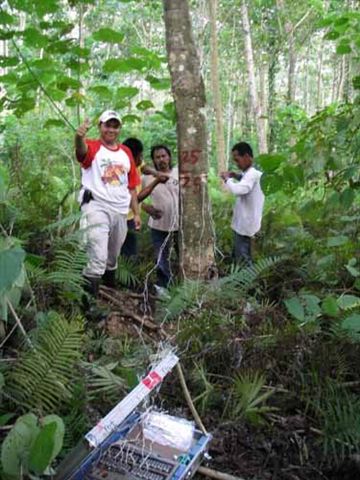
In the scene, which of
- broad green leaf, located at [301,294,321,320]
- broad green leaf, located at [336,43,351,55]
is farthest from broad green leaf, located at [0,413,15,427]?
broad green leaf, located at [336,43,351,55]

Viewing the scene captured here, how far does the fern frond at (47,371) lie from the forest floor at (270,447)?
1.91 feet

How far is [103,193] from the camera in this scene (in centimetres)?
506

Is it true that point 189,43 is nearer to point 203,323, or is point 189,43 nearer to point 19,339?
point 203,323

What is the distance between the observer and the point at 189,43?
15.4 ft

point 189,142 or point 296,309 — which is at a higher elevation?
point 189,142

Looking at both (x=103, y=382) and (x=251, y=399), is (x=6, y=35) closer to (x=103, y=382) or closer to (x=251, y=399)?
(x=103, y=382)

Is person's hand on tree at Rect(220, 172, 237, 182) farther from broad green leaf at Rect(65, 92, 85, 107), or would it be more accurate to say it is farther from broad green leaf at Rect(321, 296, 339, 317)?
broad green leaf at Rect(321, 296, 339, 317)

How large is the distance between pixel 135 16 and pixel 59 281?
19890 mm

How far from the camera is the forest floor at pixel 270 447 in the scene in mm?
2873

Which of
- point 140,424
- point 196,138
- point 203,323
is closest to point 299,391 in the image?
point 203,323

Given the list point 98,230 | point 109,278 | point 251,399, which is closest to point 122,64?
point 98,230

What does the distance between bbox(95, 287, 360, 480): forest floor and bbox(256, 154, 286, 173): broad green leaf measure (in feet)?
4.57

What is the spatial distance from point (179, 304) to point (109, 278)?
1.56m

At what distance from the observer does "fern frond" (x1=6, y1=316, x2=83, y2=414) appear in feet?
9.61
